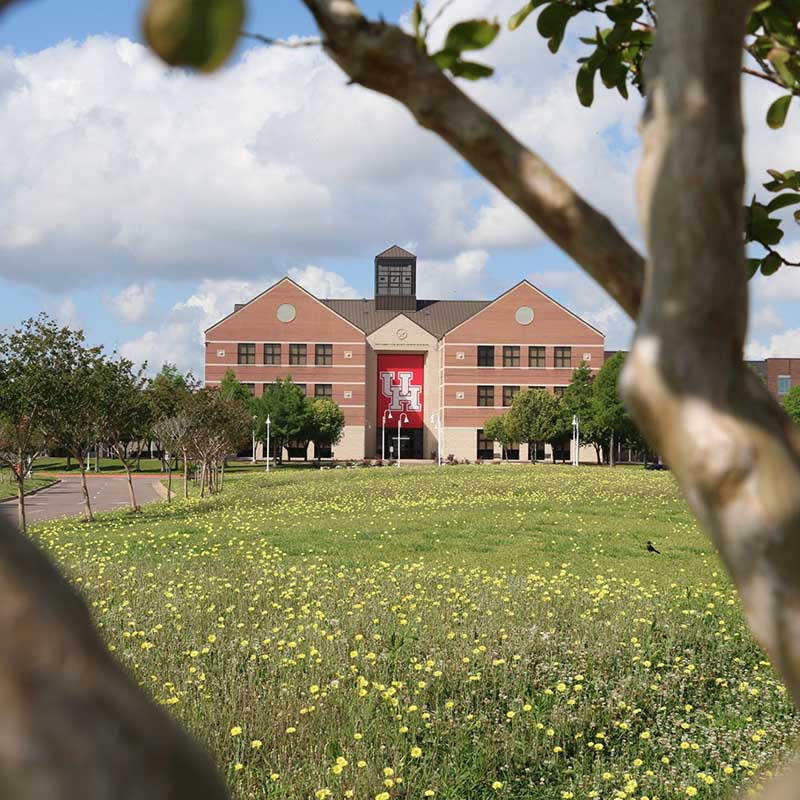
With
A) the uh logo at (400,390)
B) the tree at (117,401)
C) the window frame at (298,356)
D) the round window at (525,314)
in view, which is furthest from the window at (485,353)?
the tree at (117,401)

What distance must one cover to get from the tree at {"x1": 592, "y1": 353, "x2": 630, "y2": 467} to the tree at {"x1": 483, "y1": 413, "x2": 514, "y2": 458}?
638 centimetres

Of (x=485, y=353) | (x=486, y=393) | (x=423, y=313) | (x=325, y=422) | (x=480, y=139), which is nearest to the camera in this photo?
(x=480, y=139)

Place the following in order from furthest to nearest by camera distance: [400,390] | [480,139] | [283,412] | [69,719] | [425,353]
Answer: [400,390] → [425,353] → [283,412] → [480,139] → [69,719]

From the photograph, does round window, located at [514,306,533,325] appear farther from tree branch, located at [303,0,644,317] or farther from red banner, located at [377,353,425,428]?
tree branch, located at [303,0,644,317]

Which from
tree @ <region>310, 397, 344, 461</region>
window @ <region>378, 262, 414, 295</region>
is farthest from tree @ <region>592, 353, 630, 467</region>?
window @ <region>378, 262, 414, 295</region>

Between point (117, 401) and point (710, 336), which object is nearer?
point (710, 336)

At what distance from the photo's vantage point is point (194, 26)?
0.52 meters

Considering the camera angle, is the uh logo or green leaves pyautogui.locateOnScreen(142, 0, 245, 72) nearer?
green leaves pyautogui.locateOnScreen(142, 0, 245, 72)

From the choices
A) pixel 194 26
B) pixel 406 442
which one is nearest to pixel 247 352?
pixel 406 442

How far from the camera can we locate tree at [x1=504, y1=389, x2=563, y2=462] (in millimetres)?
57938

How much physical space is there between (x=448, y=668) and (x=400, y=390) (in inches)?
2499

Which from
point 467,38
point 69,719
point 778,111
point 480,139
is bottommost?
point 69,719

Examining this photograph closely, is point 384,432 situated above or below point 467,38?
below

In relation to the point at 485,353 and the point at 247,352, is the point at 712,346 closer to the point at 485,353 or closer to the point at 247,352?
the point at 485,353
